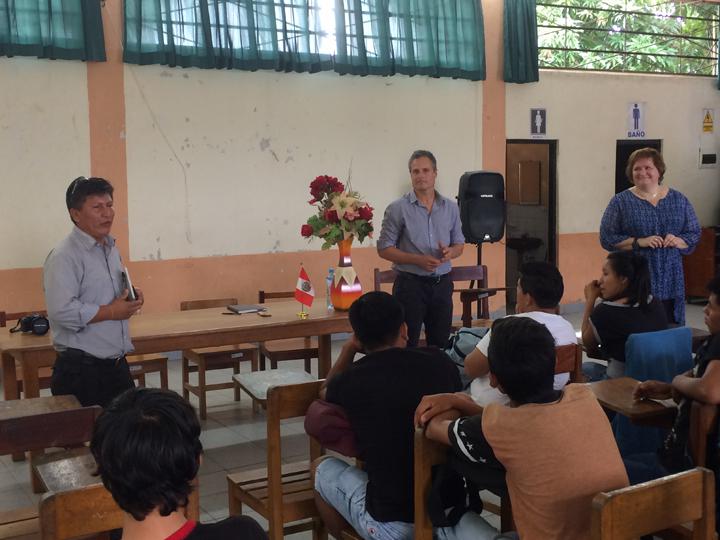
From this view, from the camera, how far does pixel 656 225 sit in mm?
5234

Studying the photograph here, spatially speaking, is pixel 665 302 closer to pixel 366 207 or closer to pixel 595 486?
pixel 366 207

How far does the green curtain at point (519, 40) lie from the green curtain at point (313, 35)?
0.34m

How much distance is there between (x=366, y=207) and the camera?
4746mm

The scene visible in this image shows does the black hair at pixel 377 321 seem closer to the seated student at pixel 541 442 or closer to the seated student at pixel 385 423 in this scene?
the seated student at pixel 385 423

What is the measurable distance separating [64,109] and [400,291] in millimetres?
3119

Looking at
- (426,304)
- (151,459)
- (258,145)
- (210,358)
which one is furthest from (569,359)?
(258,145)

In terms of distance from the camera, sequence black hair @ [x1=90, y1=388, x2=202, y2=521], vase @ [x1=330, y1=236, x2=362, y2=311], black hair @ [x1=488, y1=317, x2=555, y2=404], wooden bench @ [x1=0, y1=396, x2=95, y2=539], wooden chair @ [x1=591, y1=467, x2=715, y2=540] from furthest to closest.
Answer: vase @ [x1=330, y1=236, x2=362, y2=311], wooden bench @ [x1=0, y1=396, x2=95, y2=539], black hair @ [x1=488, y1=317, x2=555, y2=404], wooden chair @ [x1=591, y1=467, x2=715, y2=540], black hair @ [x1=90, y1=388, x2=202, y2=521]

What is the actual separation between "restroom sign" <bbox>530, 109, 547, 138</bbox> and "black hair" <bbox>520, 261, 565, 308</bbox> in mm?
5564

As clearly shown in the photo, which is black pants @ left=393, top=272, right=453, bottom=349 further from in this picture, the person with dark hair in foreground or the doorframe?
the doorframe

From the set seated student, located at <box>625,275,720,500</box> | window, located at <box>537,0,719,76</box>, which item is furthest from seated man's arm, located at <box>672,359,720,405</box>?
window, located at <box>537,0,719,76</box>

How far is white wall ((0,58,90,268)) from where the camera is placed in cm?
631

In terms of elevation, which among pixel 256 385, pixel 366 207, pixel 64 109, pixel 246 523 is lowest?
pixel 256 385

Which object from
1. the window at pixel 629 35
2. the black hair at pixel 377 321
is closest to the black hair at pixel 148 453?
the black hair at pixel 377 321

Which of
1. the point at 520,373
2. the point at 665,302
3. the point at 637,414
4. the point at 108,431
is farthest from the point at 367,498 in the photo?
the point at 665,302
